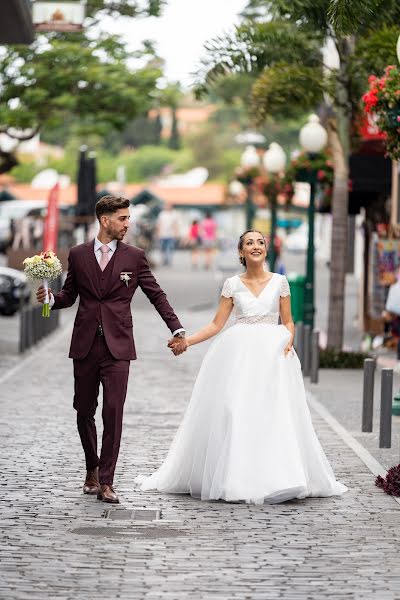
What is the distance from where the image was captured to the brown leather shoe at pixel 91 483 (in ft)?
32.8

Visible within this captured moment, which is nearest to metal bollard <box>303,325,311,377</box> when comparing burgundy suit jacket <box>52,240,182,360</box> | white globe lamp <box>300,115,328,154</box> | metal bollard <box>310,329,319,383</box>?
metal bollard <box>310,329,319,383</box>

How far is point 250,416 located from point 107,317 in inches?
44.0

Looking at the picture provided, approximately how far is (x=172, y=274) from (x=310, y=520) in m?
41.3

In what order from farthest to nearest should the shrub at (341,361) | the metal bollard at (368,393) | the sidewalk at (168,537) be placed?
1. the shrub at (341,361)
2. the metal bollard at (368,393)
3. the sidewalk at (168,537)

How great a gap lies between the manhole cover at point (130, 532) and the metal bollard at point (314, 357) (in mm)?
8928

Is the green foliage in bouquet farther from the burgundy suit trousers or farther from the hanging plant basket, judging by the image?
the burgundy suit trousers

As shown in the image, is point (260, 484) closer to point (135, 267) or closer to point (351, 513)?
point (351, 513)

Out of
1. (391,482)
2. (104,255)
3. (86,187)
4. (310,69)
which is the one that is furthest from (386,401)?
(86,187)

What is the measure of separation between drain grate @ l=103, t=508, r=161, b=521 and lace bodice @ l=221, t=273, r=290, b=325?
4.95ft

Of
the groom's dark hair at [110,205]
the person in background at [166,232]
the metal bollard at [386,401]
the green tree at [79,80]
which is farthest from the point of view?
the person in background at [166,232]

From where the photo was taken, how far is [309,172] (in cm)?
2370

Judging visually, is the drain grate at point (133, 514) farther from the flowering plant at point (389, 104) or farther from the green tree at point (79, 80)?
the green tree at point (79, 80)

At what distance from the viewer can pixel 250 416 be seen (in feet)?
32.4

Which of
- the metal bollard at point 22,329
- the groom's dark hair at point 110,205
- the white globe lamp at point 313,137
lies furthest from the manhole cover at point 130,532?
the white globe lamp at point 313,137
